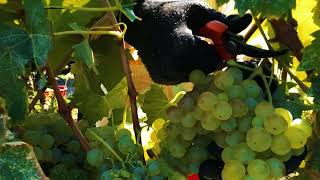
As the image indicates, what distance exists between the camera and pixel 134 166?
78cm

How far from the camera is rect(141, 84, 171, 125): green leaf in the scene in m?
1.00

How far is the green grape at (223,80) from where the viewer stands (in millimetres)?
738

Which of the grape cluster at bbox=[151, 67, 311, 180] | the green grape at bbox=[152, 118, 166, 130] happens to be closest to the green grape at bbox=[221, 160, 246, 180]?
the grape cluster at bbox=[151, 67, 311, 180]

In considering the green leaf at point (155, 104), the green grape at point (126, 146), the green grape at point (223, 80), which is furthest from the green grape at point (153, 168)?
the green leaf at point (155, 104)

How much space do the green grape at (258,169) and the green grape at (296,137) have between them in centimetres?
5

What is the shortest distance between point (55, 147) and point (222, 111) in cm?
31

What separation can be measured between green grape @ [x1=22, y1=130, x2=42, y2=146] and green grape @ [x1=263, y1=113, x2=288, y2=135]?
0.35m

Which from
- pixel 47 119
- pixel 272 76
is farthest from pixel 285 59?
pixel 47 119

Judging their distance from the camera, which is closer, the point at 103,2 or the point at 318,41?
the point at 318,41

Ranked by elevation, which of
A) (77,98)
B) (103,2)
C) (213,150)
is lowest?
(77,98)

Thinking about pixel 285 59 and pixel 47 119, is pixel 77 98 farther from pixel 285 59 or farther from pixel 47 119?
pixel 285 59

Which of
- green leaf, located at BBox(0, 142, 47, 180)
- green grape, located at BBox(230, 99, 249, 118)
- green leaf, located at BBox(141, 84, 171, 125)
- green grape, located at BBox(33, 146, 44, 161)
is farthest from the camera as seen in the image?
green leaf, located at BBox(141, 84, 171, 125)

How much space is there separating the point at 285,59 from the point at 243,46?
0.47 ft

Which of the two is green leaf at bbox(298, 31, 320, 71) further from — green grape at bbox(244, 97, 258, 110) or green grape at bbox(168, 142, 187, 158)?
green grape at bbox(168, 142, 187, 158)
